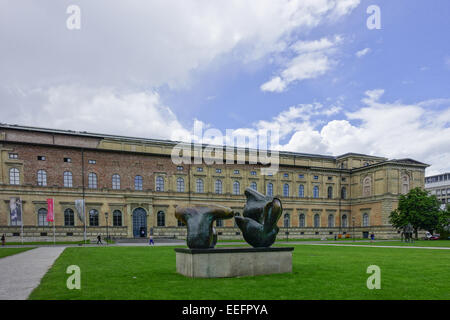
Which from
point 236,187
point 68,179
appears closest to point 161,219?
point 236,187

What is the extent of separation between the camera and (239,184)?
58219mm

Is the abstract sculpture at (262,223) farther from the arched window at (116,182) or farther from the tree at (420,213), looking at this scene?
the tree at (420,213)

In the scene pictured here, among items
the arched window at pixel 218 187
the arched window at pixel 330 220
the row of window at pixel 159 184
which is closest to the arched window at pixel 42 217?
the row of window at pixel 159 184

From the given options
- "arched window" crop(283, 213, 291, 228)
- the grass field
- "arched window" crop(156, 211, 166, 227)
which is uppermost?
the grass field

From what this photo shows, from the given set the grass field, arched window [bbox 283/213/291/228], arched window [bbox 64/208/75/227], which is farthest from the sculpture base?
arched window [bbox 283/213/291/228]

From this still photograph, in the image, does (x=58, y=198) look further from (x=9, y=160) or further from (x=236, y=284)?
(x=236, y=284)

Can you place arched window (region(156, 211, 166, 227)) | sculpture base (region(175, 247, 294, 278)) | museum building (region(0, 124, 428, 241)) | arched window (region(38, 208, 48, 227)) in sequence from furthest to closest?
arched window (region(156, 211, 166, 227)) < museum building (region(0, 124, 428, 241)) < arched window (region(38, 208, 48, 227)) < sculpture base (region(175, 247, 294, 278))

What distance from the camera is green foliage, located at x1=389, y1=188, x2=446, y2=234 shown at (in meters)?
49.1

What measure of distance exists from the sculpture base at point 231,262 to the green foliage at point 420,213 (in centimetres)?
4432

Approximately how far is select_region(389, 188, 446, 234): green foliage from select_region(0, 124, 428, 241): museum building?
7.29 metres

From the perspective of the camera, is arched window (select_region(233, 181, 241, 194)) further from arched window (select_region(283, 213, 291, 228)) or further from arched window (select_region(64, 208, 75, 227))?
arched window (select_region(64, 208, 75, 227))

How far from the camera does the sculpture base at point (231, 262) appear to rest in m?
11.1

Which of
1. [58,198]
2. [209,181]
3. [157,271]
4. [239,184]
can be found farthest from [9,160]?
[157,271]

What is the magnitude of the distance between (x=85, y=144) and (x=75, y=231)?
1231cm
